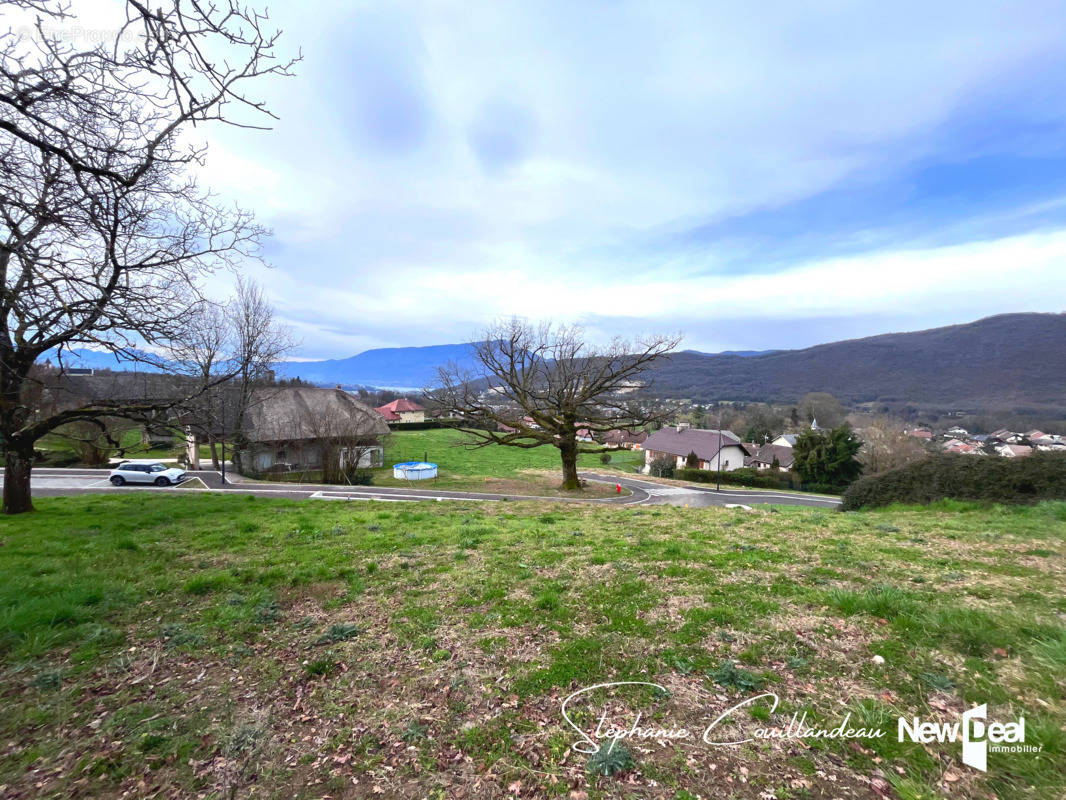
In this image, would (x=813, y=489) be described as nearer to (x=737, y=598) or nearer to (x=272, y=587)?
(x=737, y=598)

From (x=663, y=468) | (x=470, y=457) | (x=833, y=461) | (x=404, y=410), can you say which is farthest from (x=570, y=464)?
(x=404, y=410)

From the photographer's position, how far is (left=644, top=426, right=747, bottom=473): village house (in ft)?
152

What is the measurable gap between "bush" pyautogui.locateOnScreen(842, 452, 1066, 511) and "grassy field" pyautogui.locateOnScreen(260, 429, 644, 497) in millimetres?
11755

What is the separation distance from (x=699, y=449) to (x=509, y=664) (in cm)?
→ 4757

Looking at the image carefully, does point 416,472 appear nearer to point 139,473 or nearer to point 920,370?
point 139,473

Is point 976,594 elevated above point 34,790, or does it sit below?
below

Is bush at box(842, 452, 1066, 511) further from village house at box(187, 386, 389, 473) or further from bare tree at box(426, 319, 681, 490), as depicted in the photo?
village house at box(187, 386, 389, 473)

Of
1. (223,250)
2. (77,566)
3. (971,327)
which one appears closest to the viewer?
(77,566)

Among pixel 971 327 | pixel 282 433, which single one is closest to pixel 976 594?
pixel 282 433

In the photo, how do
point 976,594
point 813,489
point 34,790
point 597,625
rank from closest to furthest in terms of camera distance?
point 34,790
point 597,625
point 976,594
point 813,489

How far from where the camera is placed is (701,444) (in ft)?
157

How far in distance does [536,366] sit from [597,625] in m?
17.7

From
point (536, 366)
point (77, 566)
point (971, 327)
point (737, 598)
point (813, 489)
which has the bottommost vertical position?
point (813, 489)

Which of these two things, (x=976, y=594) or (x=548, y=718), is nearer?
(x=548, y=718)
